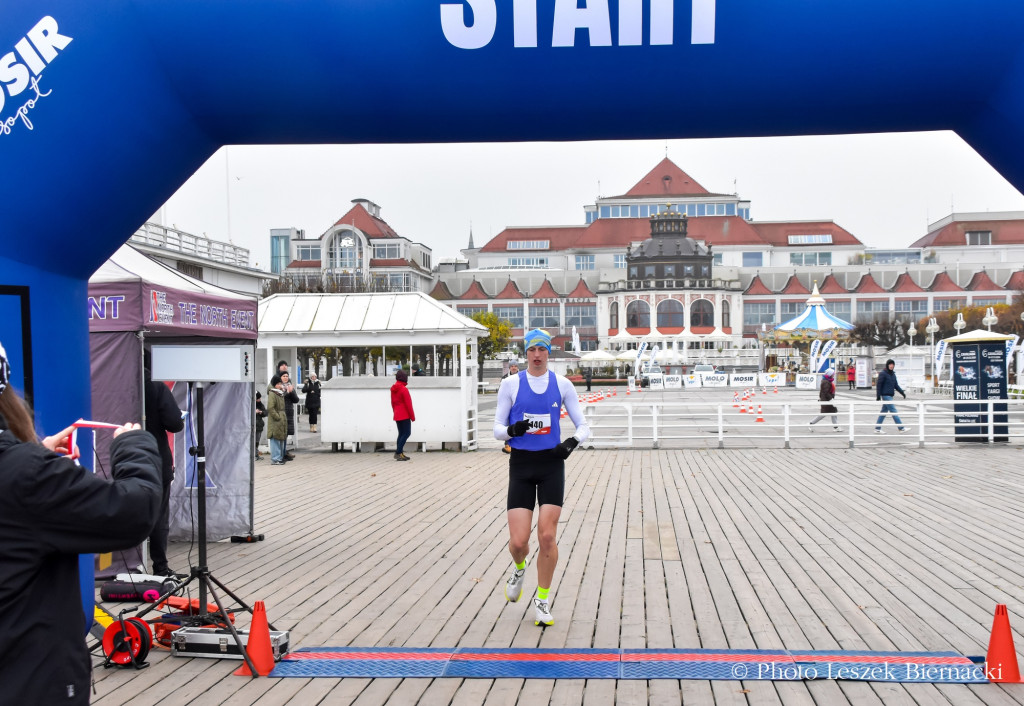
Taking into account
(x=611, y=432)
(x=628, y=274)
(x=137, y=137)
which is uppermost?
(x=628, y=274)

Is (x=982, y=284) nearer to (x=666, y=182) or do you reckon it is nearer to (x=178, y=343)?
(x=666, y=182)

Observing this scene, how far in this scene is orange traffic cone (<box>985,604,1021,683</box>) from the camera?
16.0 feet

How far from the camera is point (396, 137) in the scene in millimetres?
5281

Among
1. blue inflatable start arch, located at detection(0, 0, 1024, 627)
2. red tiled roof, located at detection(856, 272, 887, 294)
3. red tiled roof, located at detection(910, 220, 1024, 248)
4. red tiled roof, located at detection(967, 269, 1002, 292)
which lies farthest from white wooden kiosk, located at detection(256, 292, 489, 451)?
red tiled roof, located at detection(910, 220, 1024, 248)

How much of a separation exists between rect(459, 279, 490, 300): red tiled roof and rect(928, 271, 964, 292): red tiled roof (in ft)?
154

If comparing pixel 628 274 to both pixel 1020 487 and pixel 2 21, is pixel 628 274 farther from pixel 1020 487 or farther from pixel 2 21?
pixel 2 21

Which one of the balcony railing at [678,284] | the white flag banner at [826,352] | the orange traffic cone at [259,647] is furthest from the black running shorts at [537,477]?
the balcony railing at [678,284]

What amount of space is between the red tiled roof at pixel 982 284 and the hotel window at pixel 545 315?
4259cm

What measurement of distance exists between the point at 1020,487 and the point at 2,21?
41.5 ft

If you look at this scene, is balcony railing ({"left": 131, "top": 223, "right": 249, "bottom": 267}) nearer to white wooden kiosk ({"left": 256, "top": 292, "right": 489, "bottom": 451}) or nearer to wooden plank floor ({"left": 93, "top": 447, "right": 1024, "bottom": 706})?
white wooden kiosk ({"left": 256, "top": 292, "right": 489, "bottom": 451})

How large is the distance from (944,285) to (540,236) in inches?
1801

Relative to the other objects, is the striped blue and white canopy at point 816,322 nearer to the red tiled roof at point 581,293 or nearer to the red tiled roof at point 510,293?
the red tiled roof at point 581,293

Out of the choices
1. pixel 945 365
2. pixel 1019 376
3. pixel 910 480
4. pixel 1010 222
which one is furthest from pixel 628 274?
pixel 910 480

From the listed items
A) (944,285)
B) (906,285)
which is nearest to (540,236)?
(906,285)
